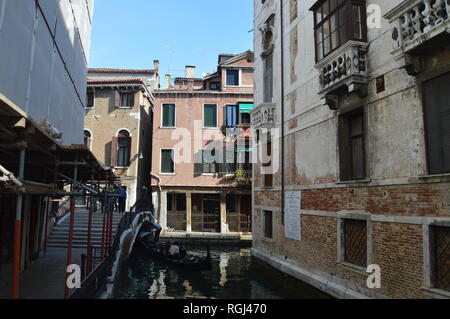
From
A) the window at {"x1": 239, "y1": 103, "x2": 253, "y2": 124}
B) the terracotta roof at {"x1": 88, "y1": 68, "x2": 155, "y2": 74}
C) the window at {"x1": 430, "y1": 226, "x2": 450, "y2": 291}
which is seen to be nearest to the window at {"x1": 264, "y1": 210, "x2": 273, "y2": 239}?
the window at {"x1": 430, "y1": 226, "x2": 450, "y2": 291}

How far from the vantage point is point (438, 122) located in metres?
6.36

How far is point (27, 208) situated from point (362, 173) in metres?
8.59

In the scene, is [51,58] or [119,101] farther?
[119,101]

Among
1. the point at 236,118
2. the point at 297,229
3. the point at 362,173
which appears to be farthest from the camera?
the point at 236,118

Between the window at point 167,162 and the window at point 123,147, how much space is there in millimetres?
2133

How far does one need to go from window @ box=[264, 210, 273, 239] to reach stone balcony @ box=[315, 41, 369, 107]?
20.5 feet

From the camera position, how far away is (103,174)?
1001 cm

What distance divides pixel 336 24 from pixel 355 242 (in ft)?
16.7

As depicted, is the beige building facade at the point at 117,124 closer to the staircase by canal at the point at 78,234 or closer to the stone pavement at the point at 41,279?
the staircase by canal at the point at 78,234

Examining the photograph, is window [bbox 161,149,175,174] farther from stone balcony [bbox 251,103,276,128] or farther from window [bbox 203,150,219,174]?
stone balcony [bbox 251,103,276,128]

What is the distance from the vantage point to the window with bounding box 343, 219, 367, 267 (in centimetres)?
820

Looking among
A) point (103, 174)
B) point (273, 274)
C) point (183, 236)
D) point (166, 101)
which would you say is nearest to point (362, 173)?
point (273, 274)

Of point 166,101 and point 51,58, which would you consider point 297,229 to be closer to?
point 51,58

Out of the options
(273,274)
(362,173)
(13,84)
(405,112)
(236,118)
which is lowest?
(273,274)
